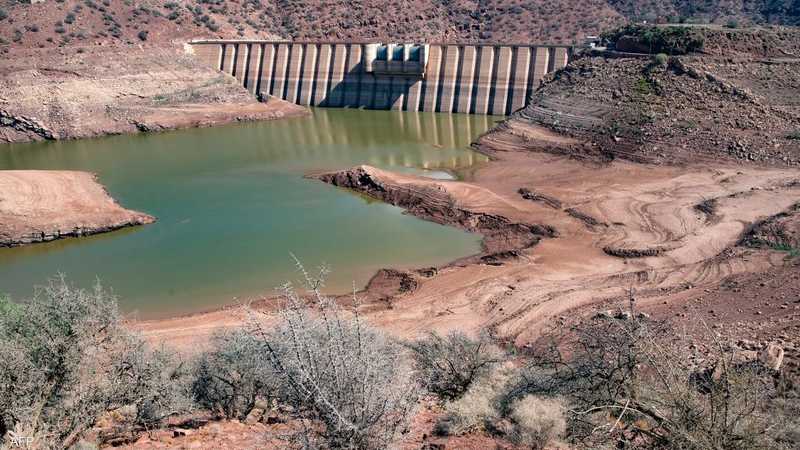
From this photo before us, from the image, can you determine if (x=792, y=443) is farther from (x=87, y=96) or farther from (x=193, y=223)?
(x=87, y=96)

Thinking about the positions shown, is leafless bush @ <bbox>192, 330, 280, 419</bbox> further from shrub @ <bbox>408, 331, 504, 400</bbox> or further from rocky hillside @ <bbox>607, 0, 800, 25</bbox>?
rocky hillside @ <bbox>607, 0, 800, 25</bbox>

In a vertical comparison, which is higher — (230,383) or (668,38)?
(668,38)

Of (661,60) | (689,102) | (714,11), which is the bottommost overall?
(689,102)

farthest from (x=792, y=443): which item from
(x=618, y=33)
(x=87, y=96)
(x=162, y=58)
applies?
(x=162, y=58)

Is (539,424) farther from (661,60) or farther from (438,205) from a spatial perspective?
(661,60)

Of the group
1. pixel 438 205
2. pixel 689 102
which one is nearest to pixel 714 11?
pixel 689 102

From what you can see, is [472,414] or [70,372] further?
[472,414]
